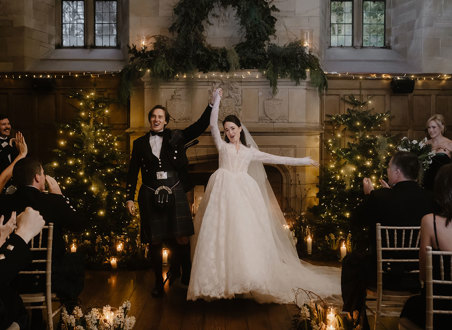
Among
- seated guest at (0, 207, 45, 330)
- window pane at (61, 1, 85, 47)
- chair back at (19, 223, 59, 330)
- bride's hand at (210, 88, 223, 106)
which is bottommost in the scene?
chair back at (19, 223, 59, 330)

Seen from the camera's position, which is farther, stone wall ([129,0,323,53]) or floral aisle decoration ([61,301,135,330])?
stone wall ([129,0,323,53])

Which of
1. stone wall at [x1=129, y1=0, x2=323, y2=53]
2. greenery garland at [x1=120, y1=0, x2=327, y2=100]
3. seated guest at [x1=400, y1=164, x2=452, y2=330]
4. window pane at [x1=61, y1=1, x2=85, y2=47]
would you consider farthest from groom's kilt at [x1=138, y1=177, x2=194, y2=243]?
window pane at [x1=61, y1=1, x2=85, y2=47]

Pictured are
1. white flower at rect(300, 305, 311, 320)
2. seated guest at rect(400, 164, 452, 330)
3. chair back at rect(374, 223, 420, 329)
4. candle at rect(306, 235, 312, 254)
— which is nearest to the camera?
seated guest at rect(400, 164, 452, 330)

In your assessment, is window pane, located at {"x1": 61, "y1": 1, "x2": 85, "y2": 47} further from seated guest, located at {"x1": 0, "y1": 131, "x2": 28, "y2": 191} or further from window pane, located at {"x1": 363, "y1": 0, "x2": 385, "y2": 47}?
window pane, located at {"x1": 363, "y1": 0, "x2": 385, "y2": 47}

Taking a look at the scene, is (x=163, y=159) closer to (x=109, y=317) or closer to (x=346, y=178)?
(x=109, y=317)

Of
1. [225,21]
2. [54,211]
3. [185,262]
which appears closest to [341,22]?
[225,21]

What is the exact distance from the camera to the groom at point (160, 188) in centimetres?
478

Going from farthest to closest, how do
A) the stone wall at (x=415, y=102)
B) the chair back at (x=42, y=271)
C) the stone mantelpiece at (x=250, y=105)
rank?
the stone wall at (x=415, y=102), the stone mantelpiece at (x=250, y=105), the chair back at (x=42, y=271)

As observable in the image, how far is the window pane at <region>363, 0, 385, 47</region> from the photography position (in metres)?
8.27

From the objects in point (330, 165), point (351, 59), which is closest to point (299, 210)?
point (330, 165)

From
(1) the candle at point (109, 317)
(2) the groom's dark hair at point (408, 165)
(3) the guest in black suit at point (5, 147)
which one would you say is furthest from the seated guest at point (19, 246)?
(3) the guest in black suit at point (5, 147)

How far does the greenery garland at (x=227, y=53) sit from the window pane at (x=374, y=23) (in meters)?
1.67

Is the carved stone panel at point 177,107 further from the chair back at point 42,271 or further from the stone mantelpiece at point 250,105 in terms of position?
the chair back at point 42,271

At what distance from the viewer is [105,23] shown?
8266 millimetres
